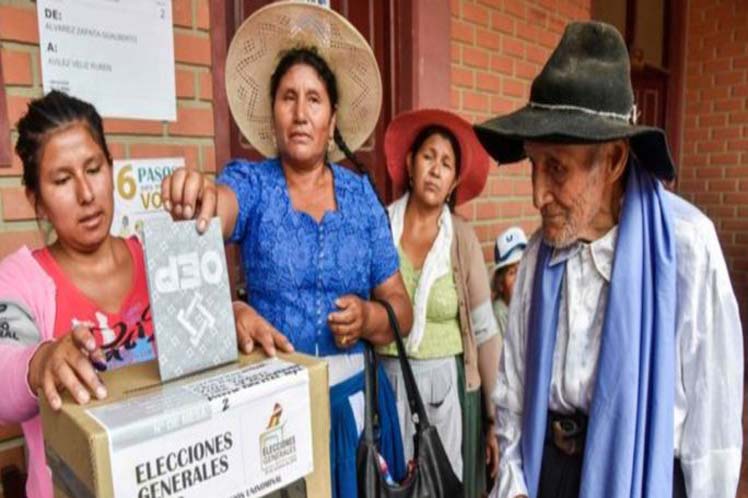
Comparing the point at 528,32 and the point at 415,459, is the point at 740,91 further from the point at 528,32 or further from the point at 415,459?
the point at 415,459

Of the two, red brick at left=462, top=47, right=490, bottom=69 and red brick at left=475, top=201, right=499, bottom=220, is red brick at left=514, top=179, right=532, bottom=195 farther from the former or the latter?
red brick at left=462, top=47, right=490, bottom=69

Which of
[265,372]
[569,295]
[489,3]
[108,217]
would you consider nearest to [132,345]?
[108,217]

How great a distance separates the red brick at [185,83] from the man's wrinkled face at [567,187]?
102 centimetres

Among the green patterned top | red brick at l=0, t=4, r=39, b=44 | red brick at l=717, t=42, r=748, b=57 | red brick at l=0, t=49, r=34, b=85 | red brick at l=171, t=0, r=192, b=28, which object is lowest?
the green patterned top

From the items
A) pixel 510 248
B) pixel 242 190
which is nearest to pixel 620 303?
pixel 242 190

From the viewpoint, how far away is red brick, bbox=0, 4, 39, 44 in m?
1.38

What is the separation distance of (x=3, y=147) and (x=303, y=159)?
690 mm

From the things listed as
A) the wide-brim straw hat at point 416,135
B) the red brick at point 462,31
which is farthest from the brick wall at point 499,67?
the wide-brim straw hat at point 416,135

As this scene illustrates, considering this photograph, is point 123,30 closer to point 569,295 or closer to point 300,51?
point 300,51

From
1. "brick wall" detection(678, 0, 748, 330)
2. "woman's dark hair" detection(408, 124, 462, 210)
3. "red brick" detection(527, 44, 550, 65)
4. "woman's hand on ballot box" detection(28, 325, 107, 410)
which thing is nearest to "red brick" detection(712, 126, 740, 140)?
"brick wall" detection(678, 0, 748, 330)

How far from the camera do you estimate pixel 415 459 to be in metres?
1.56

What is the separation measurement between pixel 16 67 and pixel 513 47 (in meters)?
2.47

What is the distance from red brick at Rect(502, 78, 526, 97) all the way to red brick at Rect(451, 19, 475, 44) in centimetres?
39

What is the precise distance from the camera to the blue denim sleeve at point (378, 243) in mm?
1536
